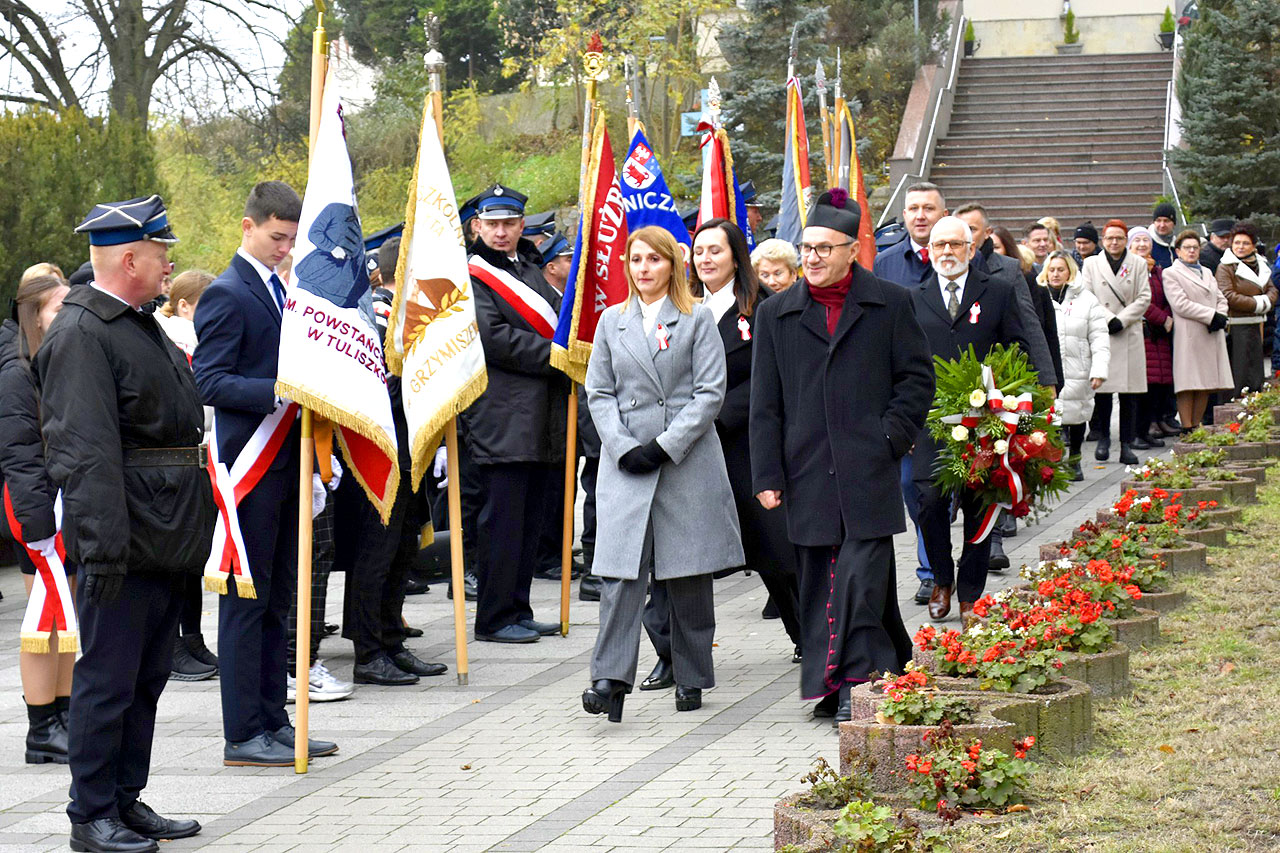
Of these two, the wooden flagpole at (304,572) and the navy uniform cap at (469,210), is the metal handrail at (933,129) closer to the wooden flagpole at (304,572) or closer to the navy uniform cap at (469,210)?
the navy uniform cap at (469,210)

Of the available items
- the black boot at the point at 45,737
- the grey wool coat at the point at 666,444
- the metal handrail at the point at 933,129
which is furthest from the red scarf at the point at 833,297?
the metal handrail at the point at 933,129

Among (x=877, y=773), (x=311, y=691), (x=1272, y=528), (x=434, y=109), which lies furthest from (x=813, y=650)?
(x=1272, y=528)

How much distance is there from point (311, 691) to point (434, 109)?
9.35 feet

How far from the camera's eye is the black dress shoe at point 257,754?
6.78 metres

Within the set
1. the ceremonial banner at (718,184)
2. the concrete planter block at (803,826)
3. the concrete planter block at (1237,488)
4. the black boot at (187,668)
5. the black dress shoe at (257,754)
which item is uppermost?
the ceremonial banner at (718,184)

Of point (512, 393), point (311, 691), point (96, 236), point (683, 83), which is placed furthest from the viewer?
point (683, 83)

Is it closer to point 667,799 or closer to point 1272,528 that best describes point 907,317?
point 667,799

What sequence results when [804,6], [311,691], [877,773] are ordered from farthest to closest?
[804,6]
[311,691]
[877,773]

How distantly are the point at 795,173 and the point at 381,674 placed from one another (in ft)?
20.0

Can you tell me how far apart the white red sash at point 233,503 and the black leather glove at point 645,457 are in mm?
1496

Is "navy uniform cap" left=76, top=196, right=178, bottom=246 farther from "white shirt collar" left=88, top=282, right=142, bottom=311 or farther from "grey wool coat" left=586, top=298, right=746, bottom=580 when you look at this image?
"grey wool coat" left=586, top=298, right=746, bottom=580

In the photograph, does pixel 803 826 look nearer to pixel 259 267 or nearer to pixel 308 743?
pixel 308 743

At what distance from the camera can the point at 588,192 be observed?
9.82m

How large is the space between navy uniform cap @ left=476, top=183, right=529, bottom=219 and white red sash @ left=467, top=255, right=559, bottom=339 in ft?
0.90
